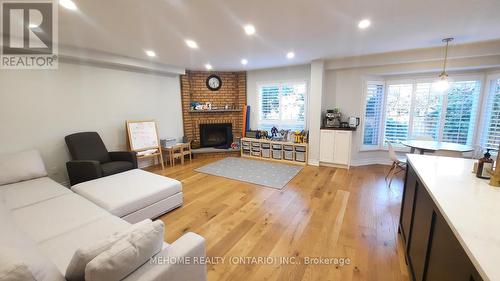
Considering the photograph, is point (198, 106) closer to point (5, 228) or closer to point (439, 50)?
point (5, 228)

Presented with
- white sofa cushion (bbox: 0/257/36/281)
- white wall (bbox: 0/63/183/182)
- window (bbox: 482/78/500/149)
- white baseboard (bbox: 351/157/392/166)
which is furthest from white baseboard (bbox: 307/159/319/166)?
white sofa cushion (bbox: 0/257/36/281)

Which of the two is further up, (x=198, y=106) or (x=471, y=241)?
(x=198, y=106)

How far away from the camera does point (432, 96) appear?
13.8 ft

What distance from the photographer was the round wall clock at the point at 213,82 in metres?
5.66

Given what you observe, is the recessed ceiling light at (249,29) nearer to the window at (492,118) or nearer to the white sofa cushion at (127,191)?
the white sofa cushion at (127,191)

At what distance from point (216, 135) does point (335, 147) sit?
323 centimetres

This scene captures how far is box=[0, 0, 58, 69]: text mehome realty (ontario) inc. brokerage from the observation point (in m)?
2.09

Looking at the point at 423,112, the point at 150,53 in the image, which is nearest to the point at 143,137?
the point at 150,53

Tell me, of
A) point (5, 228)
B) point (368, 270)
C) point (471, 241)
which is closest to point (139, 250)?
point (5, 228)

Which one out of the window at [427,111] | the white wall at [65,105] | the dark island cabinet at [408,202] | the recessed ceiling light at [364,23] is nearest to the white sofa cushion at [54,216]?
the white wall at [65,105]

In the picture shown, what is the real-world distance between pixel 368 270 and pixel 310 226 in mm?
718

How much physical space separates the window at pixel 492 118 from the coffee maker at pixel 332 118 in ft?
8.21

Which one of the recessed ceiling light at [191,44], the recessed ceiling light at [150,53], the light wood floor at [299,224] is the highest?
the recessed ceiling light at [191,44]

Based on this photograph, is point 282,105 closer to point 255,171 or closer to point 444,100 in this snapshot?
point 255,171
